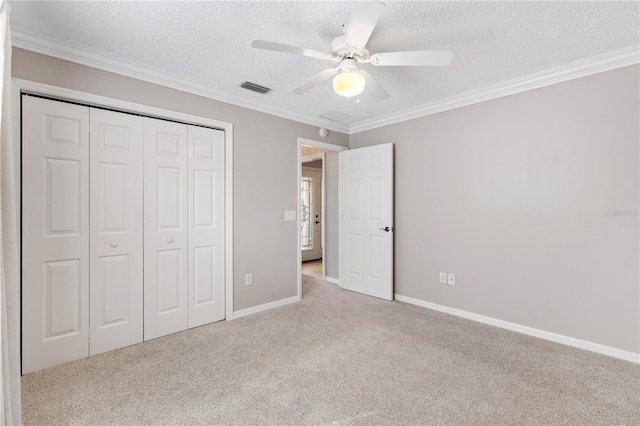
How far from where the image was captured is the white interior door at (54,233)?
220 cm

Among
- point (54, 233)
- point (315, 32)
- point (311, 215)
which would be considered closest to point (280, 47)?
point (315, 32)

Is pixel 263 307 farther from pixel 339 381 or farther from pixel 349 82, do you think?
pixel 349 82

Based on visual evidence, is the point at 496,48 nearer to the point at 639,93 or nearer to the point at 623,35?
the point at 623,35

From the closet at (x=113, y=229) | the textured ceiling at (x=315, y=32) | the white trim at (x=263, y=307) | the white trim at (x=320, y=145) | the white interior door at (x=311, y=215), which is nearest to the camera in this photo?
the textured ceiling at (x=315, y=32)

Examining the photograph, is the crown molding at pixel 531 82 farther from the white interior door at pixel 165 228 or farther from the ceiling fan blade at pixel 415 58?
the white interior door at pixel 165 228

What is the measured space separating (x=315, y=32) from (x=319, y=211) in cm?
517

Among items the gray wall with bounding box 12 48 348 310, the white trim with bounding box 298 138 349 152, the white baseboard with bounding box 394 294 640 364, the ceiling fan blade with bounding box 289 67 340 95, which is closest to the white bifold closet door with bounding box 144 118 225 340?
the gray wall with bounding box 12 48 348 310

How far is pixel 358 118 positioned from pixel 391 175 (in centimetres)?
90

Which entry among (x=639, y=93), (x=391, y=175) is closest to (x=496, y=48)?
(x=639, y=93)

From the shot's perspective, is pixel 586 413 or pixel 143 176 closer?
pixel 586 413

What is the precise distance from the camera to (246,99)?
3.36 meters

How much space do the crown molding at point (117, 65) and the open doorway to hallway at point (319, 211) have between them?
1.03m

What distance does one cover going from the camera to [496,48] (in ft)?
7.68

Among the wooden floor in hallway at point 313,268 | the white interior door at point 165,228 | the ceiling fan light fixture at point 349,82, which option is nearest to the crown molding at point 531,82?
the ceiling fan light fixture at point 349,82
